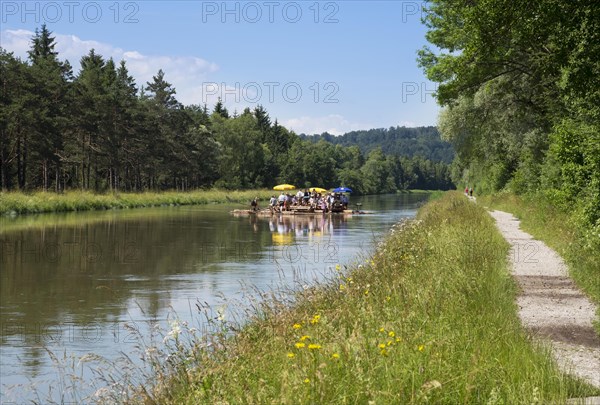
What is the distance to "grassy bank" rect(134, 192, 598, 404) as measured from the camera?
17.8 ft

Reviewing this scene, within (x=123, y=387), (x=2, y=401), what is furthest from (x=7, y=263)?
(x=123, y=387)

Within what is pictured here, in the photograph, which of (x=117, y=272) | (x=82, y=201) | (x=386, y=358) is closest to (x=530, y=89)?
A: (x=117, y=272)

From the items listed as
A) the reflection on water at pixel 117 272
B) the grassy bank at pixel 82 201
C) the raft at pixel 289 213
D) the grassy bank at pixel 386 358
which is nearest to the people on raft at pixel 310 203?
the raft at pixel 289 213

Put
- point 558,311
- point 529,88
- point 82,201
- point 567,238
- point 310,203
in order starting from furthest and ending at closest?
1. point 310,203
2. point 82,201
3. point 529,88
4. point 567,238
5. point 558,311

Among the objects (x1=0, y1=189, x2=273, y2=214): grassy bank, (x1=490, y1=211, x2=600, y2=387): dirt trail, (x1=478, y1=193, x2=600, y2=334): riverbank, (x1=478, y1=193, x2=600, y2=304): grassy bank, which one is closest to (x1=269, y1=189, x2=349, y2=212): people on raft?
(x1=0, y1=189, x2=273, y2=214): grassy bank

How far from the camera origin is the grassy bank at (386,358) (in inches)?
214

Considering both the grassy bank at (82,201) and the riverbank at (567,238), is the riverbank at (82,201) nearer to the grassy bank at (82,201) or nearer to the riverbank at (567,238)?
the grassy bank at (82,201)

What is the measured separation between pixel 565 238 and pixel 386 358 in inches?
580

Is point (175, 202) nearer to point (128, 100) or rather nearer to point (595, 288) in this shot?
point (128, 100)

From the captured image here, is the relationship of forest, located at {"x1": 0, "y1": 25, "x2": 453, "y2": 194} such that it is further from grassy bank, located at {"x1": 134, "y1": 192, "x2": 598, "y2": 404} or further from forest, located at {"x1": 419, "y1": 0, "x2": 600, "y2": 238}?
grassy bank, located at {"x1": 134, "y1": 192, "x2": 598, "y2": 404}

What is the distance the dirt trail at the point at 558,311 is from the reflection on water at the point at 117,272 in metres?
3.91

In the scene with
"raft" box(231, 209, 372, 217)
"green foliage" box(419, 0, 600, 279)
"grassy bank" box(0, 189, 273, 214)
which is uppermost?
"green foliage" box(419, 0, 600, 279)

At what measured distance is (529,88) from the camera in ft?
103

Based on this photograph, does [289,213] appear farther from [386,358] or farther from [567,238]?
[386,358]
